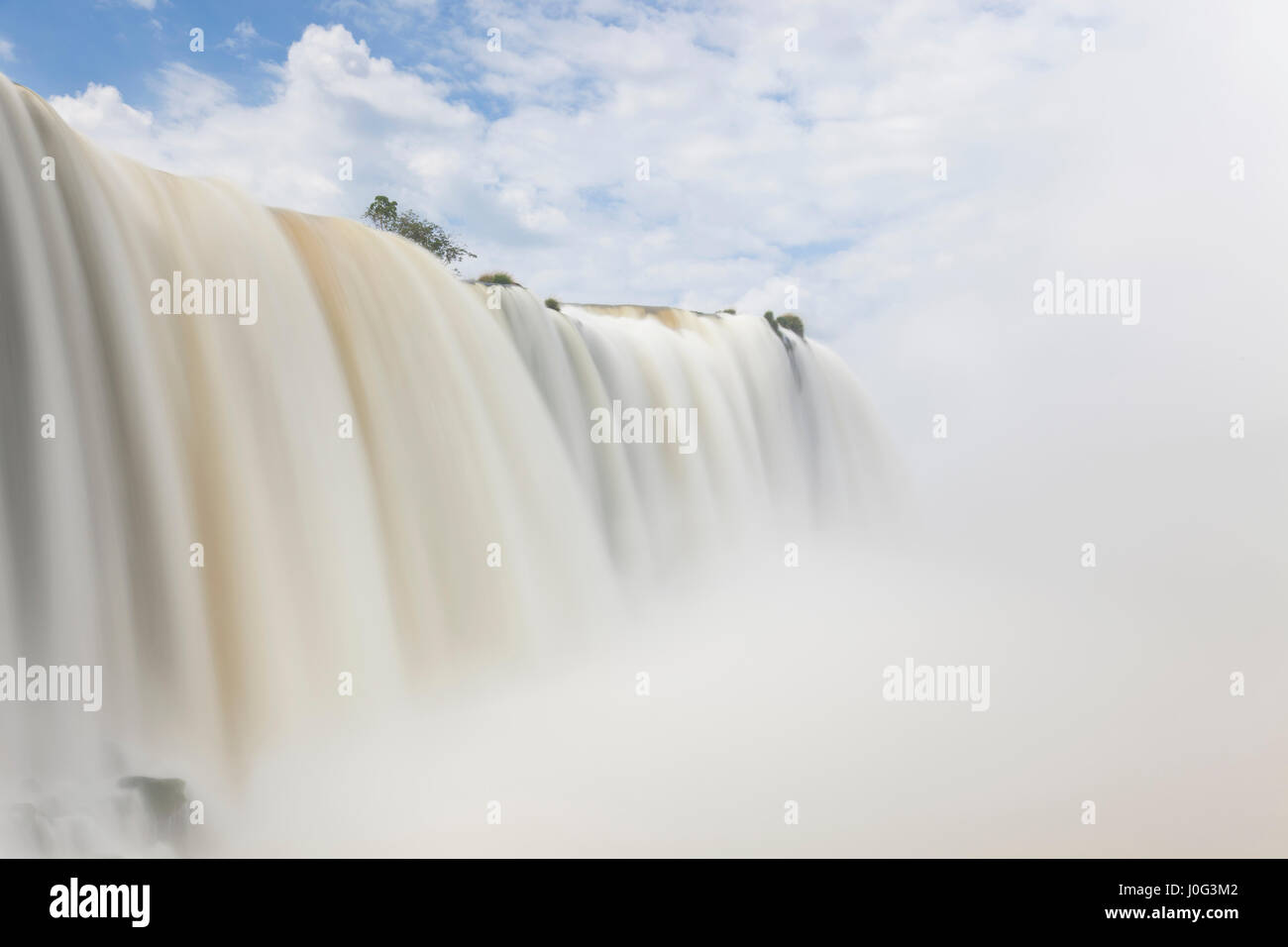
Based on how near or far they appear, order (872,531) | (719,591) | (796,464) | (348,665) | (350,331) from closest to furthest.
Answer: (348,665) → (350,331) → (719,591) → (796,464) → (872,531)

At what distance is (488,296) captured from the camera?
284 inches

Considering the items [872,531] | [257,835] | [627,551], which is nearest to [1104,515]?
[872,531]

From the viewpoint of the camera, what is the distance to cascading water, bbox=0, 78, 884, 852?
410 cm

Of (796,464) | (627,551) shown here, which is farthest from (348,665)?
(796,464)

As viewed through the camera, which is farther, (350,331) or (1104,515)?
(1104,515)

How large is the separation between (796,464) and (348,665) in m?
7.68

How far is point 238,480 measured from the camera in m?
4.76

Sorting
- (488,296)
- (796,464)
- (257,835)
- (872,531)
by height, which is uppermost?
(488,296)

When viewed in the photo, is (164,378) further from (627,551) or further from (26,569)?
(627,551)

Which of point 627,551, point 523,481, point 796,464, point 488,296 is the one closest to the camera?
point 523,481

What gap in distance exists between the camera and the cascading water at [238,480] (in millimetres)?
4102

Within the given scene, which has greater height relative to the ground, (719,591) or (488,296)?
(488,296)

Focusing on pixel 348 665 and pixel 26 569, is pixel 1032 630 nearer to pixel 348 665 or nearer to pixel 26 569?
pixel 348 665

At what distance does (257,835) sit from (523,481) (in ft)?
10.0
